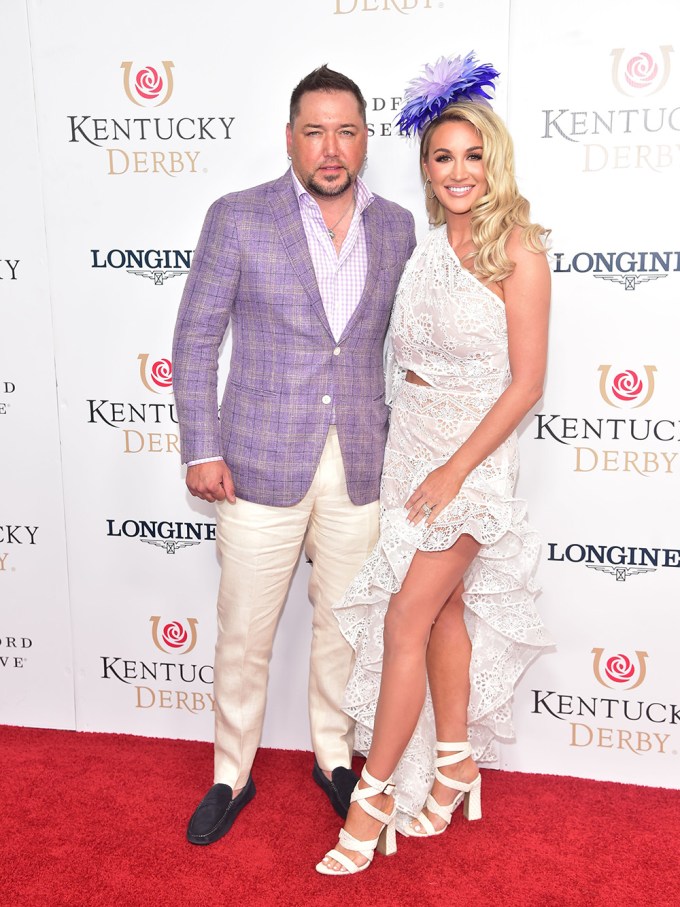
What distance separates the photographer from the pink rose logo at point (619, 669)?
279cm

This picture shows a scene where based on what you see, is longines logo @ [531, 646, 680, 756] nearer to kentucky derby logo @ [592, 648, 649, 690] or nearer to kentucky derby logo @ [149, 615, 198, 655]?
kentucky derby logo @ [592, 648, 649, 690]

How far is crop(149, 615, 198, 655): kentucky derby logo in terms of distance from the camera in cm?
305

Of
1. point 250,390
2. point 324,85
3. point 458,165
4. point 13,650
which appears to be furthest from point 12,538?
point 458,165

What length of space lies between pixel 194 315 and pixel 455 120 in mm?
816

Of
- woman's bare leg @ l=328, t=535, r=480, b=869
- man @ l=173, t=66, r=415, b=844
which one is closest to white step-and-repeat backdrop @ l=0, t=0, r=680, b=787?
man @ l=173, t=66, r=415, b=844

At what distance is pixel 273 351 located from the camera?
2.41 m

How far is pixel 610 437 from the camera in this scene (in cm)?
268

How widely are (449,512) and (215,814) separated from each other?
3.54 feet

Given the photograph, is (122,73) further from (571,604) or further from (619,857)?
(619,857)

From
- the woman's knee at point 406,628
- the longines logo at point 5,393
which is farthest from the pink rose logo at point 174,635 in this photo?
the woman's knee at point 406,628

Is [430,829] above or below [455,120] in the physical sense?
below

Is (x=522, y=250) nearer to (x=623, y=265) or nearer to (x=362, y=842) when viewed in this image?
(x=623, y=265)

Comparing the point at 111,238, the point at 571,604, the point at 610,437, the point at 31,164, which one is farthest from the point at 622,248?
the point at 31,164

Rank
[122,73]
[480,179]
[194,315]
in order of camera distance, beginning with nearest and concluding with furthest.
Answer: [480,179] < [194,315] < [122,73]
